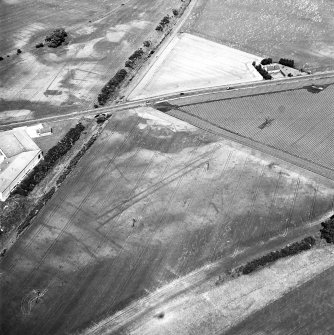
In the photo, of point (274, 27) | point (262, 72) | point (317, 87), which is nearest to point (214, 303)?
point (317, 87)

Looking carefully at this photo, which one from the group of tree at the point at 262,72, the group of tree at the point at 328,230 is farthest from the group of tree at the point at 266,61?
the group of tree at the point at 328,230

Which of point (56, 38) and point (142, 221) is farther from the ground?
point (56, 38)

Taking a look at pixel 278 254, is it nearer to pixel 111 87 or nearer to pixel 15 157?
pixel 15 157

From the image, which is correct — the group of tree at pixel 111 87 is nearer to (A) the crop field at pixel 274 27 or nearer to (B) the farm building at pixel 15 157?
(B) the farm building at pixel 15 157

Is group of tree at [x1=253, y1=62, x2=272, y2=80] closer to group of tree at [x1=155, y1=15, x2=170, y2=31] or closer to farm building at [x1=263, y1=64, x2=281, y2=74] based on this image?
farm building at [x1=263, y1=64, x2=281, y2=74]

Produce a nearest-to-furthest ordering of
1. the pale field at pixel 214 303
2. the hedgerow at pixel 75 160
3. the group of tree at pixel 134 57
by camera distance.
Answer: the pale field at pixel 214 303 < the hedgerow at pixel 75 160 < the group of tree at pixel 134 57

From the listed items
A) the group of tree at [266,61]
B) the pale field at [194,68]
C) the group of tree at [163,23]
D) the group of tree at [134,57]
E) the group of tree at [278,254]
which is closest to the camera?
the group of tree at [278,254]

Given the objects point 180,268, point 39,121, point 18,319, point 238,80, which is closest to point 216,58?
point 238,80

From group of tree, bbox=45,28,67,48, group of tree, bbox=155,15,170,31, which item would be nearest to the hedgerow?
group of tree, bbox=45,28,67,48
